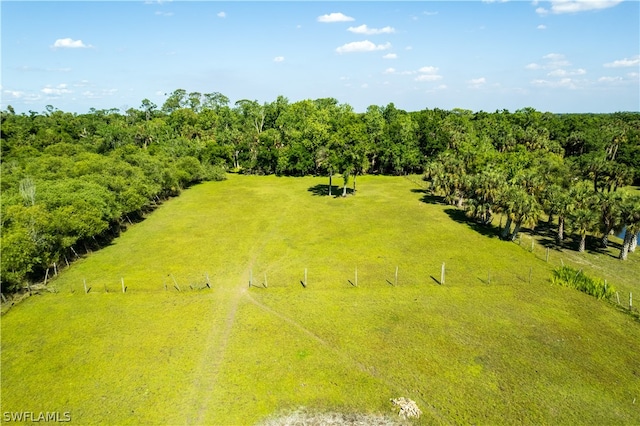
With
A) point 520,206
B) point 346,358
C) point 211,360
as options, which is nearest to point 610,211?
point 520,206

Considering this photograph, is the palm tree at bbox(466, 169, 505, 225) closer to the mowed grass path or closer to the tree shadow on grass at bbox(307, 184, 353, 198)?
the mowed grass path

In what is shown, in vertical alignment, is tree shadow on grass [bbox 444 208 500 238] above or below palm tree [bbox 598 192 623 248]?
below

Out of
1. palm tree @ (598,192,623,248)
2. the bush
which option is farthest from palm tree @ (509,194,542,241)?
the bush

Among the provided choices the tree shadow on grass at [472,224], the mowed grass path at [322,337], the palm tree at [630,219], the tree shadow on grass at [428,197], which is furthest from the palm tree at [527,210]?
the tree shadow on grass at [428,197]

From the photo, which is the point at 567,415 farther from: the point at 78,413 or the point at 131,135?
the point at 131,135

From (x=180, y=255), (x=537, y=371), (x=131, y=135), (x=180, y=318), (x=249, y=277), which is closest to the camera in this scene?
(x=537, y=371)

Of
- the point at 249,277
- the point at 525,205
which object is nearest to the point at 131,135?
the point at 249,277
